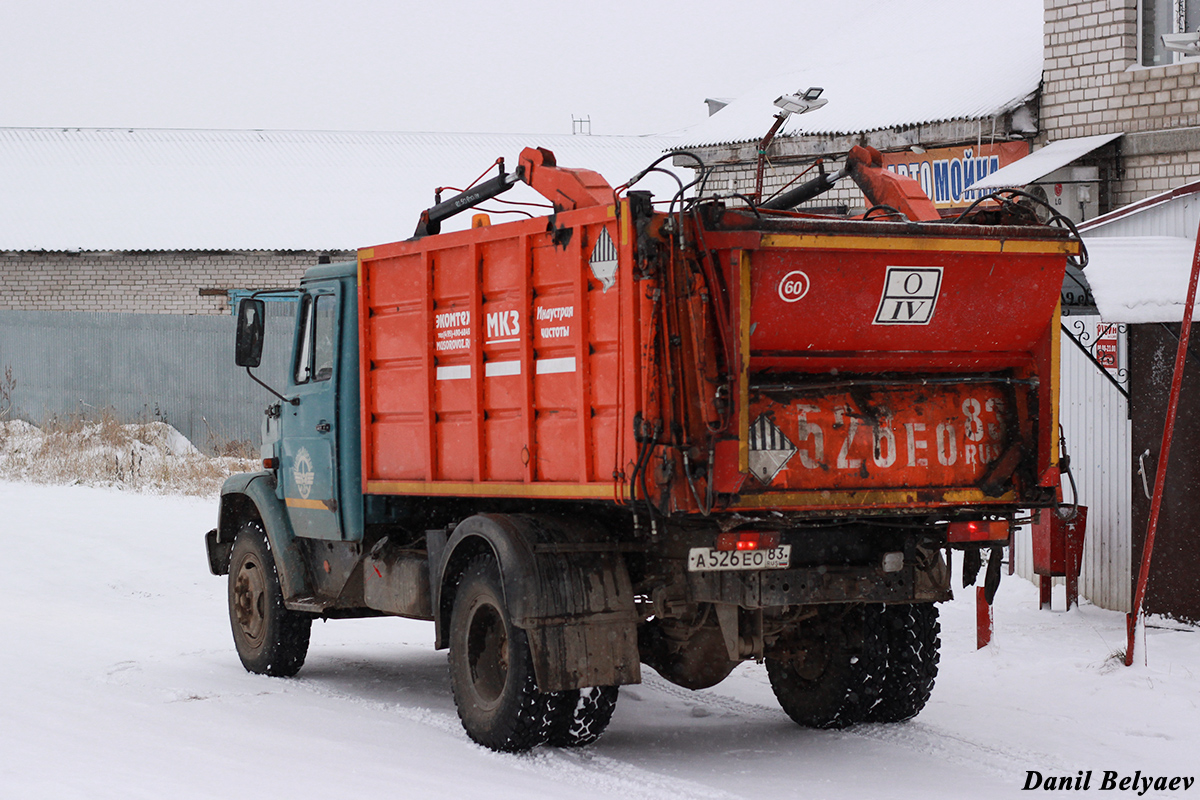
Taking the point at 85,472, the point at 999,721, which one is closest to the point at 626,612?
the point at 999,721

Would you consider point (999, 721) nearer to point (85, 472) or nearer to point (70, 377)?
point (85, 472)

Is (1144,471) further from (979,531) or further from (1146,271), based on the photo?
(979,531)

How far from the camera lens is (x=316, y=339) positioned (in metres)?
9.16

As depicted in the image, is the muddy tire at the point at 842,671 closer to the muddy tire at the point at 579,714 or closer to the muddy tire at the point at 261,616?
the muddy tire at the point at 579,714

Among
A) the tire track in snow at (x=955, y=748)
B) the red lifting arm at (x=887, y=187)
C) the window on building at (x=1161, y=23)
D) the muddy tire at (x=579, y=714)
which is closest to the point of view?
the tire track in snow at (x=955, y=748)

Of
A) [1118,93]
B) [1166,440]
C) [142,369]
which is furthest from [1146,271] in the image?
[142,369]

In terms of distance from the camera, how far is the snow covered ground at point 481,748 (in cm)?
632

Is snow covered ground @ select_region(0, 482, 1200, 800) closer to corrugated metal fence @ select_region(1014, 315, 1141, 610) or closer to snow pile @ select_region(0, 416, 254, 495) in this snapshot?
corrugated metal fence @ select_region(1014, 315, 1141, 610)

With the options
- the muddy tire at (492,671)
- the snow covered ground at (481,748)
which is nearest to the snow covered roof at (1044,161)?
the snow covered ground at (481,748)

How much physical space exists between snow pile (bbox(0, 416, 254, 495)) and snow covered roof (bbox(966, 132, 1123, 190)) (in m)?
9.90

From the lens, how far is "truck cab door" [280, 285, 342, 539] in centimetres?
886

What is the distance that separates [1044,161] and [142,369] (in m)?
16.0

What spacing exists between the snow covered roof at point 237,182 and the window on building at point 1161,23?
16880mm

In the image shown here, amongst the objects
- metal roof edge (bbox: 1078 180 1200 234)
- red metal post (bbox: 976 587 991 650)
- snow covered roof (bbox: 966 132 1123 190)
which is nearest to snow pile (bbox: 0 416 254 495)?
snow covered roof (bbox: 966 132 1123 190)
